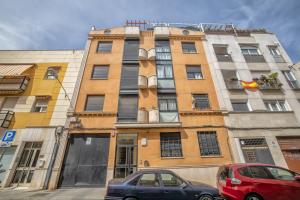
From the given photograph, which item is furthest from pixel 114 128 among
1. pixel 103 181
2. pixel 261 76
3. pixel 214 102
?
pixel 261 76

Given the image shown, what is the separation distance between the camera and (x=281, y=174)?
21.3ft

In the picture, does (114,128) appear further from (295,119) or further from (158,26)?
(295,119)

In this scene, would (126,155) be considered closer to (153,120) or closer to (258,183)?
(153,120)

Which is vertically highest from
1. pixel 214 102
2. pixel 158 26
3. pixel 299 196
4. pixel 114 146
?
pixel 158 26

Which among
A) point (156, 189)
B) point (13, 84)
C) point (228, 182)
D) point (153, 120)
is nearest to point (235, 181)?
point (228, 182)

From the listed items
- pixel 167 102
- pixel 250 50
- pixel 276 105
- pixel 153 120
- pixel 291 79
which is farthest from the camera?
pixel 250 50

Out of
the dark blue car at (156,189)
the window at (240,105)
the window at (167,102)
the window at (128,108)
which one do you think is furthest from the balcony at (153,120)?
the dark blue car at (156,189)

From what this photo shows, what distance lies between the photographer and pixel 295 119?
12.6m

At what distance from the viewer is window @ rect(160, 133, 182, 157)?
37.3 feet

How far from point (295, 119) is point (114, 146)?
1467cm

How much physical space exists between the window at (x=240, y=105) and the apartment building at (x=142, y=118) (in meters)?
1.61

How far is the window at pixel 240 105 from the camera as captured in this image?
13.3m

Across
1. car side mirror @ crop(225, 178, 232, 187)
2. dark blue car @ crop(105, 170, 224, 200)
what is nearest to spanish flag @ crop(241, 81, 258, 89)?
car side mirror @ crop(225, 178, 232, 187)

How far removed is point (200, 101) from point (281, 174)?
771cm
